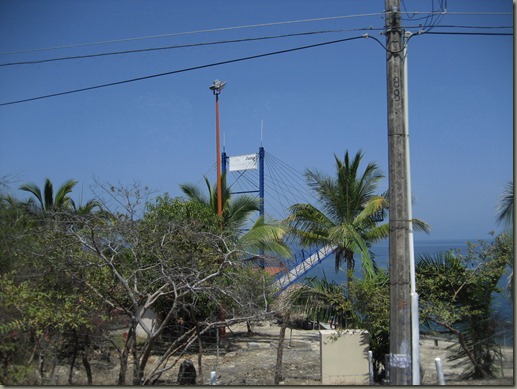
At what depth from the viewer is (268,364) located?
15.9 metres

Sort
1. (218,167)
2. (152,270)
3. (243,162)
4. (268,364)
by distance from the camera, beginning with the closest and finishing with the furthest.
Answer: (152,270) → (268,364) → (218,167) → (243,162)

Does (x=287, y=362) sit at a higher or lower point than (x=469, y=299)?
lower

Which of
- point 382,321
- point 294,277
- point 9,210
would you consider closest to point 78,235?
point 9,210

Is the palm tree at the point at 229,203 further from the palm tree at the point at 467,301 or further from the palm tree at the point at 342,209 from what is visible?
the palm tree at the point at 467,301

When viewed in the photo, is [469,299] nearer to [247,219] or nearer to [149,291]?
[149,291]

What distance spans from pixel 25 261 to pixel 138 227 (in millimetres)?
2228

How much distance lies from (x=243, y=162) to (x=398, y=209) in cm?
1821

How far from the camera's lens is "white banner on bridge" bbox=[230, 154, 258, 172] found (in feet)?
84.8

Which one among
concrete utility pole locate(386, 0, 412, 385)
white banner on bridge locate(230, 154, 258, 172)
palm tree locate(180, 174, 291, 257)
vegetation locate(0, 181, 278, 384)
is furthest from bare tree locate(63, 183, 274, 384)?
white banner on bridge locate(230, 154, 258, 172)

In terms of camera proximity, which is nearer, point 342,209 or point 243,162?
point 342,209

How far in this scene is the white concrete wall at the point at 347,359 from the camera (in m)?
12.0

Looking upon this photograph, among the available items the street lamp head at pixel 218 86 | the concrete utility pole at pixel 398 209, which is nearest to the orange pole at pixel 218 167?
the street lamp head at pixel 218 86

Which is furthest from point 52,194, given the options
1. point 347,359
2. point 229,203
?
point 347,359

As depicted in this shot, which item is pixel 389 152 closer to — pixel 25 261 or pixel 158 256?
pixel 158 256
